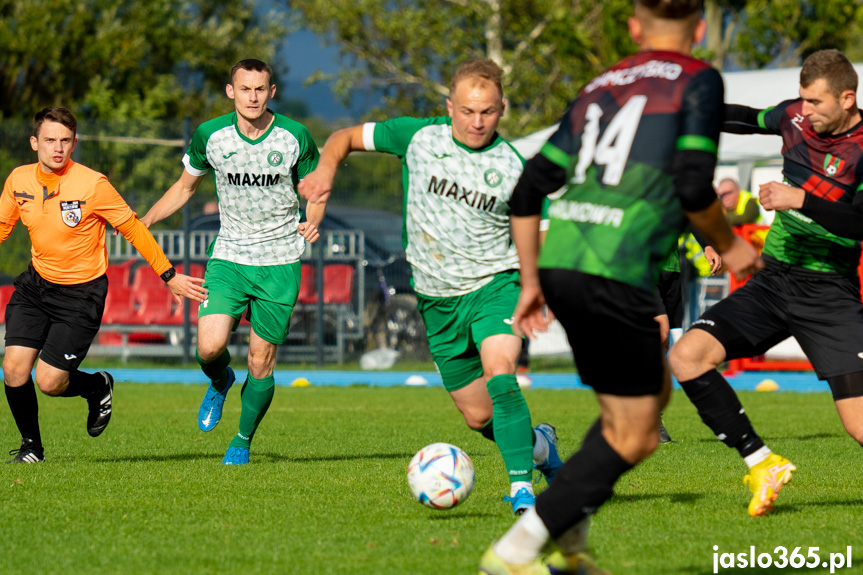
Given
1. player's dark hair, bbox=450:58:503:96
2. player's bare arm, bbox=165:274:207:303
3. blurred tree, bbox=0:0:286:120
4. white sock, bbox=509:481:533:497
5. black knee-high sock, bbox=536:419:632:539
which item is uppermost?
blurred tree, bbox=0:0:286:120

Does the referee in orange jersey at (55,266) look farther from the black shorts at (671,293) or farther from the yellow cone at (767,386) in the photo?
the yellow cone at (767,386)

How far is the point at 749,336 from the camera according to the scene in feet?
19.2

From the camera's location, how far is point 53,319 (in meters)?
7.37

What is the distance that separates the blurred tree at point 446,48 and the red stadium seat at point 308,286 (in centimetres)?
1336

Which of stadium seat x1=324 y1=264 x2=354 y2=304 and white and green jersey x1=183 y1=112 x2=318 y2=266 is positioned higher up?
white and green jersey x1=183 y1=112 x2=318 y2=266

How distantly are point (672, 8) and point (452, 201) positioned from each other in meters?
2.09

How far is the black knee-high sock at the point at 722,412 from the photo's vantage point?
222 inches

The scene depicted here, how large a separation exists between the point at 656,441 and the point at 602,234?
2.49 feet

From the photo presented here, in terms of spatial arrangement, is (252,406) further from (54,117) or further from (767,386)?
(767,386)

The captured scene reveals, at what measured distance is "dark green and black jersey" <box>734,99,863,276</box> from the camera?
5.71m

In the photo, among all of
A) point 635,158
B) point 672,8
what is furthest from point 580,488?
point 672,8

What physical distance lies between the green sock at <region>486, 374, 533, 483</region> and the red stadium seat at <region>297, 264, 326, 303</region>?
11804 millimetres

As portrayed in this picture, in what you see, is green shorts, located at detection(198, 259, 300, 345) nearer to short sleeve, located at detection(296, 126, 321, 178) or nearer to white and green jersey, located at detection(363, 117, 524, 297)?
short sleeve, located at detection(296, 126, 321, 178)

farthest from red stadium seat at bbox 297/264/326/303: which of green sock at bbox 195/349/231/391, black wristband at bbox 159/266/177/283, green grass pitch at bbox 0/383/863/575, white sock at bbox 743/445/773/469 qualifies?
white sock at bbox 743/445/773/469
